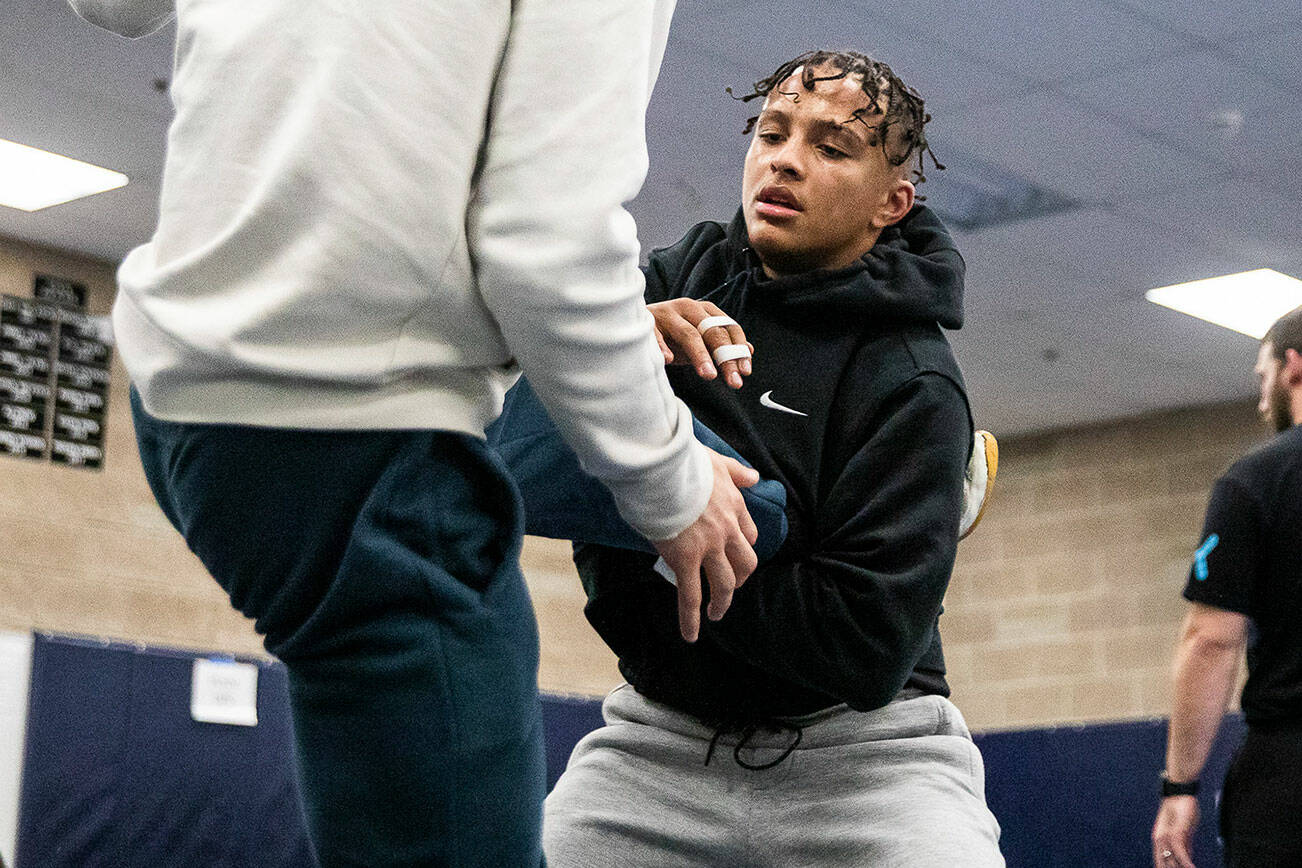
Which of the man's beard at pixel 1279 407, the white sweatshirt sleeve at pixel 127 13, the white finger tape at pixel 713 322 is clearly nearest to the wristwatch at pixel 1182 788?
the man's beard at pixel 1279 407

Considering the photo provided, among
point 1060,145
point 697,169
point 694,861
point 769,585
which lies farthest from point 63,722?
point 1060,145

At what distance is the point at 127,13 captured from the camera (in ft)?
4.76

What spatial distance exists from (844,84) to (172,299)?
1.14 m

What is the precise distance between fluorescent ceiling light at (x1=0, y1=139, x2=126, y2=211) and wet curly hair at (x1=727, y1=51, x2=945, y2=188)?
514cm

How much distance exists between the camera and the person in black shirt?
3072 mm

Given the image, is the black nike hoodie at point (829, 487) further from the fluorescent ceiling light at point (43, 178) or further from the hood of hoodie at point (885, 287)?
the fluorescent ceiling light at point (43, 178)

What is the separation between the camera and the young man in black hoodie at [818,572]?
1787 mm

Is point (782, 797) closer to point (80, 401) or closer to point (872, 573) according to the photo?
point (872, 573)

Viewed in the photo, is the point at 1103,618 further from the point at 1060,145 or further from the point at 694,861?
the point at 694,861

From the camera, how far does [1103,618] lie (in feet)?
32.8

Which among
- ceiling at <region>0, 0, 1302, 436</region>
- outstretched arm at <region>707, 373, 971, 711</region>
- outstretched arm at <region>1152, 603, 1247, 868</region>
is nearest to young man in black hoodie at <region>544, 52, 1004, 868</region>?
outstretched arm at <region>707, 373, 971, 711</region>

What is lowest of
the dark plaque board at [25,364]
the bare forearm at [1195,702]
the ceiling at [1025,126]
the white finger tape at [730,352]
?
the bare forearm at [1195,702]

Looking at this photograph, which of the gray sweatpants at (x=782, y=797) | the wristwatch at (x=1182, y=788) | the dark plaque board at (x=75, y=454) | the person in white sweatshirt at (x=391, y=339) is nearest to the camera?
the person in white sweatshirt at (x=391, y=339)

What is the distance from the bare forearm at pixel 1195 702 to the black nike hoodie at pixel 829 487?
64.0 inches
